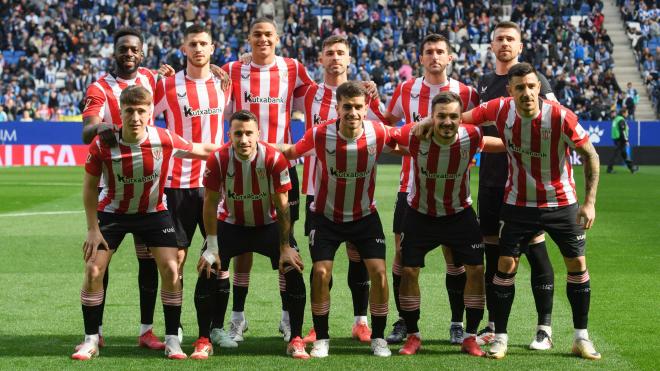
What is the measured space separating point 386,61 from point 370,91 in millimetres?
28733

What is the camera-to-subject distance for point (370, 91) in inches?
304

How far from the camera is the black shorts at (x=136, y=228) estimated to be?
7141 mm

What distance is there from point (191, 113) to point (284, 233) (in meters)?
1.36

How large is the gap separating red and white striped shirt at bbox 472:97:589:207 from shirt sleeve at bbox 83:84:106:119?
2803mm

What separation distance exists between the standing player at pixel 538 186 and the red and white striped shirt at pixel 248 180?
1.44 meters

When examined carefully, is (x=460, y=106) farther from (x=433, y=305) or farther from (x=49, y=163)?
(x=49, y=163)

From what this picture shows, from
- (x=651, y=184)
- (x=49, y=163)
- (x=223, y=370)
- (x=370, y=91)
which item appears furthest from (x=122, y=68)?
(x=49, y=163)

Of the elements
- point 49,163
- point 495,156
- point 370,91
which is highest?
point 370,91

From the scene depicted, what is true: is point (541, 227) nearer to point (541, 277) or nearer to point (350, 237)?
point (541, 277)

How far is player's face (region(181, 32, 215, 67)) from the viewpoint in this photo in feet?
25.5

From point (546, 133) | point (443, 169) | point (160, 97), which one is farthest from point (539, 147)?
point (160, 97)

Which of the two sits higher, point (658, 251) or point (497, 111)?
point (497, 111)

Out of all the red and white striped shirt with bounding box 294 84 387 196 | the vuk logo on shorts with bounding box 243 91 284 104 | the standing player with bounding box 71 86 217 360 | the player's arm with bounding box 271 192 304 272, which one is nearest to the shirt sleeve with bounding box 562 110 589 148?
the red and white striped shirt with bounding box 294 84 387 196

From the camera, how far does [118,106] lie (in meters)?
7.65
